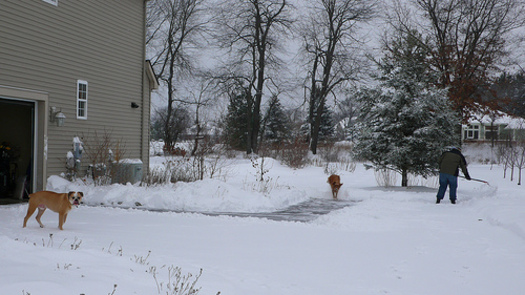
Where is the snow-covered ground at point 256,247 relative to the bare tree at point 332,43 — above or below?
below

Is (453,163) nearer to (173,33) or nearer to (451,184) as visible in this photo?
(451,184)

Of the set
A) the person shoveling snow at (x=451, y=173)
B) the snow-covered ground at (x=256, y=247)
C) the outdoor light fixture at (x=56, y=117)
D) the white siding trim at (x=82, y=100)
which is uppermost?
the white siding trim at (x=82, y=100)

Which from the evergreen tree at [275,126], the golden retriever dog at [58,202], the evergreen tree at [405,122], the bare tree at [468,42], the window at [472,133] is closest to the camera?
the golden retriever dog at [58,202]

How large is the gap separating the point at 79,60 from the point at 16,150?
11.6ft

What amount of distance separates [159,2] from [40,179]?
27.4 meters

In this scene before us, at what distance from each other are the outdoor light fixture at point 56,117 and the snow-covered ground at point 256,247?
5.96ft

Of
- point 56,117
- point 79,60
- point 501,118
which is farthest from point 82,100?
point 501,118

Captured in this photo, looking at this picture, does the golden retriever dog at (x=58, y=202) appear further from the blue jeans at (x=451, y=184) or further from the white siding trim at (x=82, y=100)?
the blue jeans at (x=451, y=184)

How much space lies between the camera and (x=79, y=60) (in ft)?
46.6

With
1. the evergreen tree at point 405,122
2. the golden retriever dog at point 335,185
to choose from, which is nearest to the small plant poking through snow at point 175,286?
the golden retriever dog at point 335,185

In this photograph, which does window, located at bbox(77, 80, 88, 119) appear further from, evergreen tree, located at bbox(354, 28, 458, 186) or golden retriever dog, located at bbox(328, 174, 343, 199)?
evergreen tree, located at bbox(354, 28, 458, 186)

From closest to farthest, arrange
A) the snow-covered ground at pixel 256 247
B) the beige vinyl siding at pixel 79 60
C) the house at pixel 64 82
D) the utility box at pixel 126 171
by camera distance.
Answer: the snow-covered ground at pixel 256 247 < the beige vinyl siding at pixel 79 60 < the house at pixel 64 82 < the utility box at pixel 126 171

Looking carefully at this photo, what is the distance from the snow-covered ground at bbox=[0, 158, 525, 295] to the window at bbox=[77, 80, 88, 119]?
2614 mm

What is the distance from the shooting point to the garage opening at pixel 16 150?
1317 centimetres
